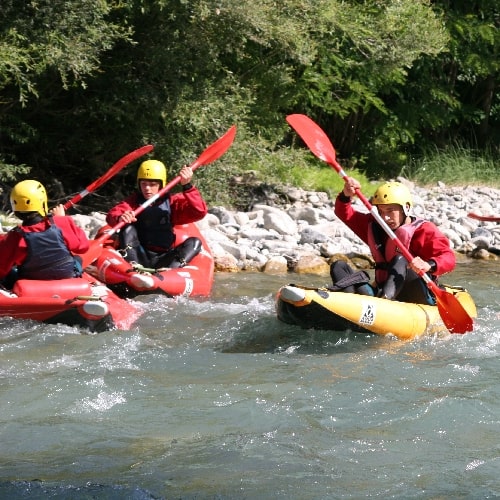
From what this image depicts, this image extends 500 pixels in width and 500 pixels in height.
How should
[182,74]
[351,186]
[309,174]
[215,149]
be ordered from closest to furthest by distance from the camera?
1. [351,186]
2. [215,149]
3. [182,74]
4. [309,174]

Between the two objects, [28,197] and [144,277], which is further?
[144,277]

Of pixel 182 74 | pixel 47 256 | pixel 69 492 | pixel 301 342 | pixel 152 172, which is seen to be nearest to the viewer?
pixel 69 492

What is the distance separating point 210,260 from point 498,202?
7.76 m

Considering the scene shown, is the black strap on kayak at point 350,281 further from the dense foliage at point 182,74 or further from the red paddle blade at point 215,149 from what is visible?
the dense foliage at point 182,74

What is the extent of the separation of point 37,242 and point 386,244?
8.27ft

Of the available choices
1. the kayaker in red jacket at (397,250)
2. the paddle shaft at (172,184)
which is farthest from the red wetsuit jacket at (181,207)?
the kayaker in red jacket at (397,250)

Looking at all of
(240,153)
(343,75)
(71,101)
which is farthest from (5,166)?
(343,75)

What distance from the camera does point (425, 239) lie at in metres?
7.43

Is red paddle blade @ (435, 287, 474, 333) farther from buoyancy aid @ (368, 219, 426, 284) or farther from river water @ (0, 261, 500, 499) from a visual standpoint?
buoyancy aid @ (368, 219, 426, 284)

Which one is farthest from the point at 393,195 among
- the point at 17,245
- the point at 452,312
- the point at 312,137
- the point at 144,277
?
the point at 17,245

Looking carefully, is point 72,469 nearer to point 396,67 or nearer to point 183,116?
point 183,116

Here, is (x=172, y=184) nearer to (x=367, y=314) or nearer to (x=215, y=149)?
(x=215, y=149)

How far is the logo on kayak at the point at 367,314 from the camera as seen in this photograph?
22.4ft

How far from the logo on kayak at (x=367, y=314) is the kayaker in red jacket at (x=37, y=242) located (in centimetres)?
213
